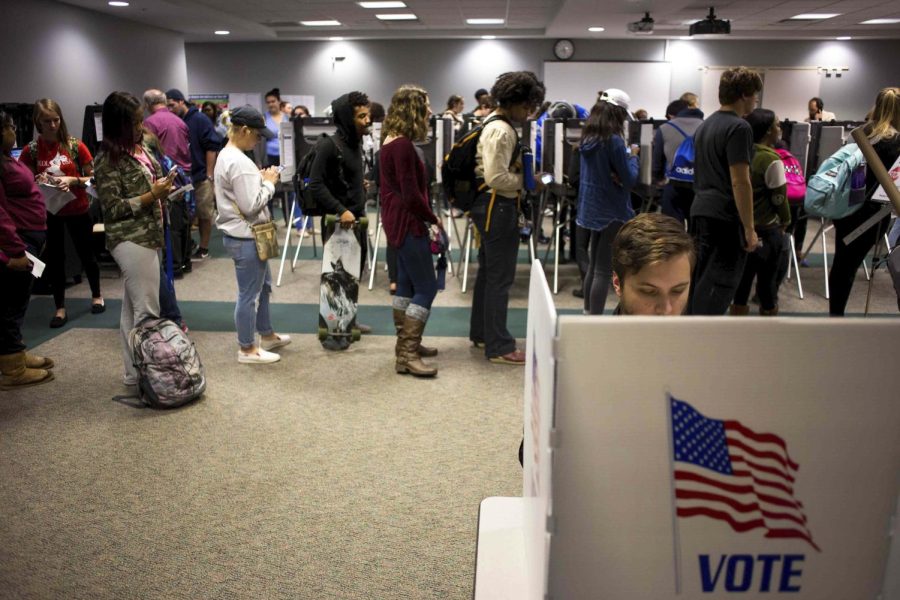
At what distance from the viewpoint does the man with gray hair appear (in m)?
6.35

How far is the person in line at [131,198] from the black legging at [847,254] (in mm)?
3606

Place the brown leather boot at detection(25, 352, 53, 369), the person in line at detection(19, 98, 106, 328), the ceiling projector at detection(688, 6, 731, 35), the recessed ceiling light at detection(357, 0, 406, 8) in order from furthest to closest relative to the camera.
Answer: the recessed ceiling light at detection(357, 0, 406, 8), the ceiling projector at detection(688, 6, 731, 35), the person in line at detection(19, 98, 106, 328), the brown leather boot at detection(25, 352, 53, 369)

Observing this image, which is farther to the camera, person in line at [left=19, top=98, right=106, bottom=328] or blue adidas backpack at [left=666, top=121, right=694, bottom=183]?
blue adidas backpack at [left=666, top=121, right=694, bottom=183]

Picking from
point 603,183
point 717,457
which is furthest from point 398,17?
point 717,457

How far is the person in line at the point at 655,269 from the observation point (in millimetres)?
1478

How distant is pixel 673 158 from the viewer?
5.19 metres

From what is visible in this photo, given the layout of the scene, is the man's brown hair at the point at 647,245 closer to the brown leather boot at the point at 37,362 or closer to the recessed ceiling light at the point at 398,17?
the brown leather boot at the point at 37,362

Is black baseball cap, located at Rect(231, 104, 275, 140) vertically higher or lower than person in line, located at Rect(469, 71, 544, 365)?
higher

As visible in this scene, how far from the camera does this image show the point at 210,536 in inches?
98.3

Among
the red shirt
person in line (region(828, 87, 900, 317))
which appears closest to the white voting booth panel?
person in line (region(828, 87, 900, 317))

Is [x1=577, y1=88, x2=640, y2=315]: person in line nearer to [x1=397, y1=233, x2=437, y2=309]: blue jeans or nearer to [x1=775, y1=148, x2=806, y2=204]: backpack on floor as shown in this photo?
[x1=397, y1=233, x2=437, y2=309]: blue jeans

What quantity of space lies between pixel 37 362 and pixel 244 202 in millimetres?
1506

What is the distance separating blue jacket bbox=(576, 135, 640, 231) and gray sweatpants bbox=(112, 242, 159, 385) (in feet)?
7.68

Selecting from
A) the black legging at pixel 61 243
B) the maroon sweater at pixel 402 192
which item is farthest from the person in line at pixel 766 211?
the black legging at pixel 61 243
